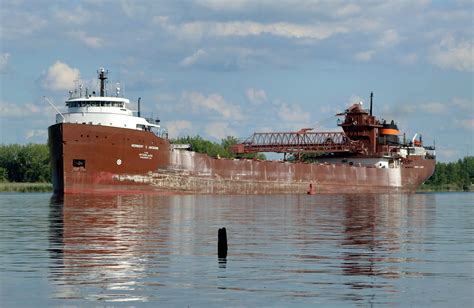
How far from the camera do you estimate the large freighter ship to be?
226 ft

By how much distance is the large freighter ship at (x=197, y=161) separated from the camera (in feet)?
226

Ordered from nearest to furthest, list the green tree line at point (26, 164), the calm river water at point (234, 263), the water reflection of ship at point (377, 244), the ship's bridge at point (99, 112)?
the calm river water at point (234, 263) < the water reflection of ship at point (377, 244) < the ship's bridge at point (99, 112) < the green tree line at point (26, 164)

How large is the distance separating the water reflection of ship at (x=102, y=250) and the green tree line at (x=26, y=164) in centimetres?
9863

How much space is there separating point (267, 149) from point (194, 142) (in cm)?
5654

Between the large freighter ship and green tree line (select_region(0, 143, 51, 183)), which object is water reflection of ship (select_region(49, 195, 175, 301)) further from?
green tree line (select_region(0, 143, 51, 183))

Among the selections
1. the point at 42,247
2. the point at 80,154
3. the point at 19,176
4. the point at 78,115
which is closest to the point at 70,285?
the point at 42,247

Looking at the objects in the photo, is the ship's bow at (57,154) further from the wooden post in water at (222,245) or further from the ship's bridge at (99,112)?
the wooden post in water at (222,245)

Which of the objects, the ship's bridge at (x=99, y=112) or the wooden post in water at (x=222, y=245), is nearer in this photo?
the wooden post in water at (x=222, y=245)

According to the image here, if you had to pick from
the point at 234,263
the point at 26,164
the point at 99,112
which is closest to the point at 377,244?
the point at 234,263

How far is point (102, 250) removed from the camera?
2772 cm

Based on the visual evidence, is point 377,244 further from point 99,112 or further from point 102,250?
point 99,112

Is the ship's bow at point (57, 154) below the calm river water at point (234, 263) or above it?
above

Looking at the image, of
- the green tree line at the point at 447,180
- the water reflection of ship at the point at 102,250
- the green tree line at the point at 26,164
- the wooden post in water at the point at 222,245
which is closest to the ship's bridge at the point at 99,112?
the water reflection of ship at the point at 102,250

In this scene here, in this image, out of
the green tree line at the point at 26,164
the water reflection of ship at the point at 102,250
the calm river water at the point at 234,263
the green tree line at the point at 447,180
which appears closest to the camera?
the calm river water at the point at 234,263
